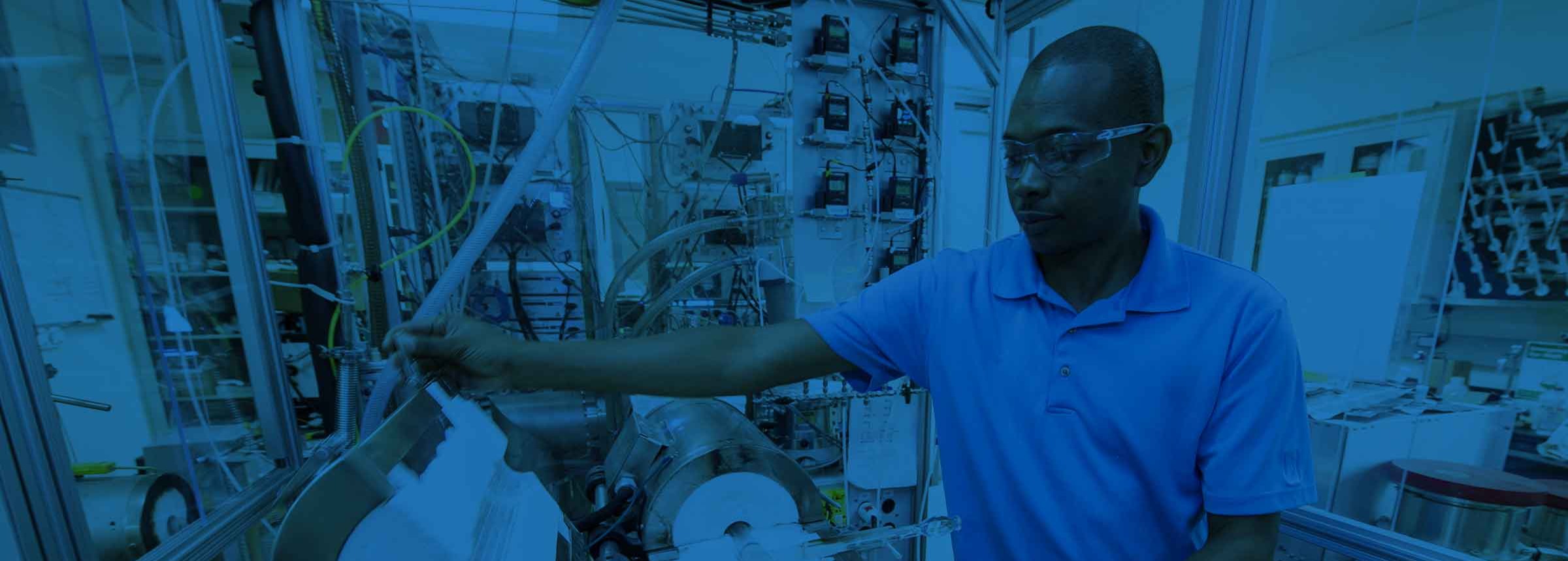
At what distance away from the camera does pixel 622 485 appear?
1330mm

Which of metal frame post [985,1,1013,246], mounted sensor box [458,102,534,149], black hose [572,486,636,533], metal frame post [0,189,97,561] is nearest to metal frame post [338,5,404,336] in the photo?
mounted sensor box [458,102,534,149]

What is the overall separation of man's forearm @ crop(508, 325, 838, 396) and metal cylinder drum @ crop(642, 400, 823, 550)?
357mm

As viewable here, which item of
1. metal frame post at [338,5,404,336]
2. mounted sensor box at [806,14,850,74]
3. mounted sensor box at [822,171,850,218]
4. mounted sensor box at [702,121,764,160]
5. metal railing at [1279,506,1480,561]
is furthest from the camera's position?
mounted sensor box at [702,121,764,160]

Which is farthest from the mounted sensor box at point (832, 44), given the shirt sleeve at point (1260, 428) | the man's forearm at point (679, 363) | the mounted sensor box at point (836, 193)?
the shirt sleeve at point (1260, 428)

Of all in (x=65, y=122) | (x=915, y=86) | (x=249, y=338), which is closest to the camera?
(x=249, y=338)

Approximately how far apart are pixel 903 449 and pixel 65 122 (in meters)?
2.85

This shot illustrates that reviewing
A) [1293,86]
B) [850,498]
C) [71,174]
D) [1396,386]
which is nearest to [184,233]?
[71,174]

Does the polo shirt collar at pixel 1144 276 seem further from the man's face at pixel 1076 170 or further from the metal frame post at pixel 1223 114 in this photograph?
the metal frame post at pixel 1223 114

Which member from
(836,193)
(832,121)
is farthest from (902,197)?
(832,121)

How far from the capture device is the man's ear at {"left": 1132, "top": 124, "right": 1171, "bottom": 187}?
0.81 meters

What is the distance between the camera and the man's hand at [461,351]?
0.89 meters

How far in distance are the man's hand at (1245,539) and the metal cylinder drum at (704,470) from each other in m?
0.84

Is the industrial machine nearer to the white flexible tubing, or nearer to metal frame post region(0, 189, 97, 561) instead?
the white flexible tubing

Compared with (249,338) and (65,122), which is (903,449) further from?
(65,122)
